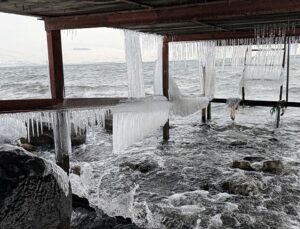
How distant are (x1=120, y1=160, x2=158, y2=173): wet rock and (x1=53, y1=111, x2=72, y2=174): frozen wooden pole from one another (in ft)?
9.06

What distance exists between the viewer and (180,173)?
27.2 ft

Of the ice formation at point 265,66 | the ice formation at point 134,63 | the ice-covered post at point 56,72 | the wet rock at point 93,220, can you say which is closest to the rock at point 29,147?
the ice formation at point 134,63

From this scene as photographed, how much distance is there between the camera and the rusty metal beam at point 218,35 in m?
8.76

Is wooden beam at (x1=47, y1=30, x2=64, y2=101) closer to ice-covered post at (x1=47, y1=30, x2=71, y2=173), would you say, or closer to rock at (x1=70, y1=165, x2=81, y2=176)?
ice-covered post at (x1=47, y1=30, x2=71, y2=173)

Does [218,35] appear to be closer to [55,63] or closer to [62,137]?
[55,63]

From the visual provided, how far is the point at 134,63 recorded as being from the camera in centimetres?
809

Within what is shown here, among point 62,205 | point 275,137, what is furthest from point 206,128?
point 62,205

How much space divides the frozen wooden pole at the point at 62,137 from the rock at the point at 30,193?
2.04 m

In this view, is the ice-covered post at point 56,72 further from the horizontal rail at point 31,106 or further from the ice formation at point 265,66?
the ice formation at point 265,66

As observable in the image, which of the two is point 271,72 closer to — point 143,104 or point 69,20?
point 143,104

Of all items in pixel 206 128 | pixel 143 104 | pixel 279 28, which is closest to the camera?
pixel 143 104

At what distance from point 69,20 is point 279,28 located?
5.52m

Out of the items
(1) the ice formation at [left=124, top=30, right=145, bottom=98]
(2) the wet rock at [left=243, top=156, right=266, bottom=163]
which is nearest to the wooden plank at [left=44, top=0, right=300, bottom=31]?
(1) the ice formation at [left=124, top=30, right=145, bottom=98]

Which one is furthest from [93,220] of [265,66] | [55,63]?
[265,66]
